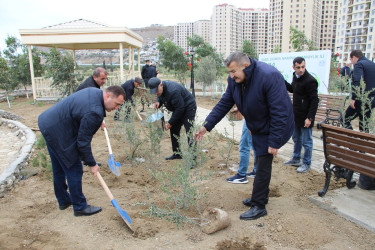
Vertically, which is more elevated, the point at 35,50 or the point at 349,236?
the point at 35,50

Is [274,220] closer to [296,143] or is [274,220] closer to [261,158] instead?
[261,158]

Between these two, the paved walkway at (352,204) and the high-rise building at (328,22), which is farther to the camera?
the high-rise building at (328,22)

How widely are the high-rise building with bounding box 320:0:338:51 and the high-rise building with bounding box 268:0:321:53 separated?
7.96 metres

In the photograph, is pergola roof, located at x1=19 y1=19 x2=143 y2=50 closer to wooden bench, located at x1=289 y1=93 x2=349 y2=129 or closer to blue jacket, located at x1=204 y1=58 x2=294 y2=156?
wooden bench, located at x1=289 y1=93 x2=349 y2=129

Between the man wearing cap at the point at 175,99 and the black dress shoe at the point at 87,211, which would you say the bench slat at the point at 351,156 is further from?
the black dress shoe at the point at 87,211

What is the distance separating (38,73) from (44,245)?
14107mm

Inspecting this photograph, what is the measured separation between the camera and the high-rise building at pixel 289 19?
7269 cm

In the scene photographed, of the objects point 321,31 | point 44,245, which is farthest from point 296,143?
point 321,31

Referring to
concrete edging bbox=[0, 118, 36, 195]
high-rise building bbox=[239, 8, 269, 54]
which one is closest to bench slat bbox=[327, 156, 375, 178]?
concrete edging bbox=[0, 118, 36, 195]

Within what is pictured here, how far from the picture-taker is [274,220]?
284cm

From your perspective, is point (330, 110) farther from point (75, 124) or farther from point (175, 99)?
point (75, 124)

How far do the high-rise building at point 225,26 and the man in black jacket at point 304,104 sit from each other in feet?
226

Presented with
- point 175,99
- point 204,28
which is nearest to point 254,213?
point 175,99

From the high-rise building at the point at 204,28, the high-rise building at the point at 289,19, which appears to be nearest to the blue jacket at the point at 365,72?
the high-rise building at the point at 289,19
